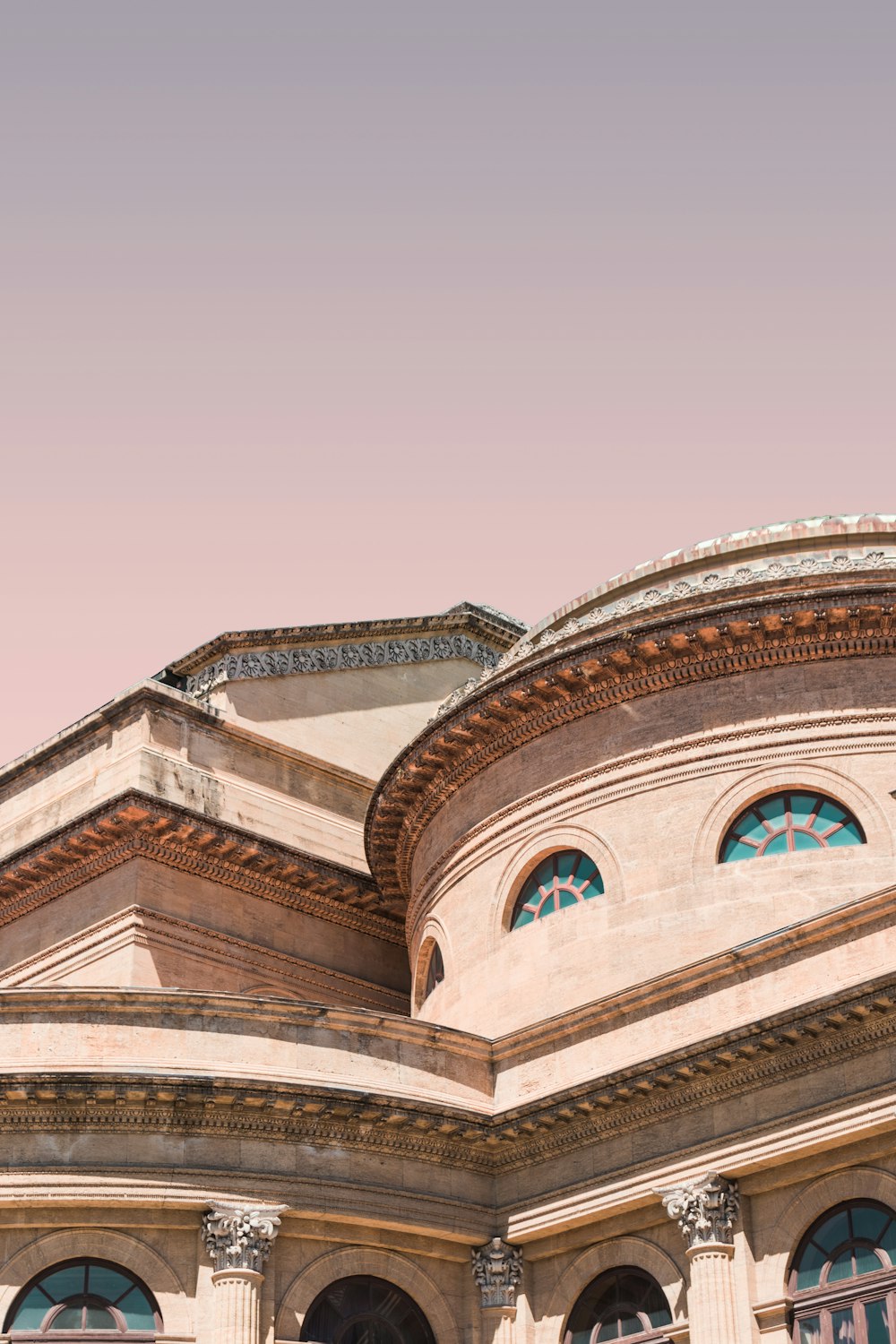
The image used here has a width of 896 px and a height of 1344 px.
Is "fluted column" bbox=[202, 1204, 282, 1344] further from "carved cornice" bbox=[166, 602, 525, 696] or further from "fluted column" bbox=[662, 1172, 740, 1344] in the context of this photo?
"carved cornice" bbox=[166, 602, 525, 696]

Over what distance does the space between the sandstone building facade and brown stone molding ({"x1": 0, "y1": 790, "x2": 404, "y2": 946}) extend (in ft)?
0.19

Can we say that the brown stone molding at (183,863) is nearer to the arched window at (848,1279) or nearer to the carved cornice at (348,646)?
the carved cornice at (348,646)

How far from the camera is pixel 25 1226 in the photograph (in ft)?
72.5

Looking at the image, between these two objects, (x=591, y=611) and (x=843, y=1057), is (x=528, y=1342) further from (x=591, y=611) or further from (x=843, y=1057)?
(x=591, y=611)

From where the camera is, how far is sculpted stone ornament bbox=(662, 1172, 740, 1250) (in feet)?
71.1

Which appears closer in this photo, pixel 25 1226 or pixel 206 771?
pixel 25 1226

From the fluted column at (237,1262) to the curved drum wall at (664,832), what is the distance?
5529 millimetres

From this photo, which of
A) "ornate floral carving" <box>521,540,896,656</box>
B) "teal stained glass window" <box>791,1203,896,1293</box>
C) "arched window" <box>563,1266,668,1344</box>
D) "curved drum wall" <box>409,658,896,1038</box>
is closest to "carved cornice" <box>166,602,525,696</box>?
"ornate floral carving" <box>521,540,896,656</box>

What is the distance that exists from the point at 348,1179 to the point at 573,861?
617 cm

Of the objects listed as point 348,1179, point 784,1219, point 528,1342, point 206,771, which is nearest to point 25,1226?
point 348,1179

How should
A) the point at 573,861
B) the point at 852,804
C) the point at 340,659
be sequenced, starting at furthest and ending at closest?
the point at 340,659 < the point at 573,861 < the point at 852,804

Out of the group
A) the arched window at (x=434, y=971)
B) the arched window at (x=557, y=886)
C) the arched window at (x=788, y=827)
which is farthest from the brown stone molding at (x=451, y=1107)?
the arched window at (x=434, y=971)

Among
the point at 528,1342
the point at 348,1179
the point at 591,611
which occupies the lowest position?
the point at 528,1342

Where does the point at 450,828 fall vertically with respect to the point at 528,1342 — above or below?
above
